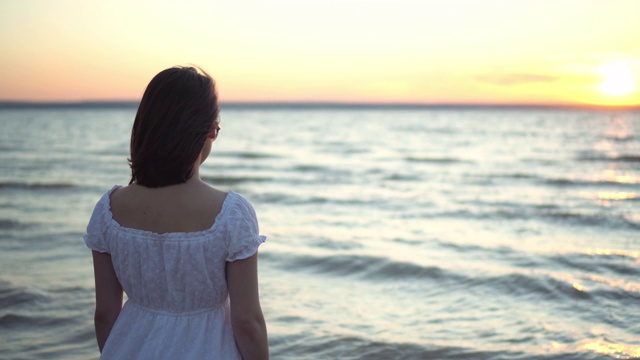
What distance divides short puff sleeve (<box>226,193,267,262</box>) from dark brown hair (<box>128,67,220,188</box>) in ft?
0.67

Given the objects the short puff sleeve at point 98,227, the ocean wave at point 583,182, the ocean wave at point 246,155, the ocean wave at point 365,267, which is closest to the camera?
the short puff sleeve at point 98,227

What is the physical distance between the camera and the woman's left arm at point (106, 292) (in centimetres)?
231

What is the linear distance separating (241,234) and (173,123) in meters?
0.41

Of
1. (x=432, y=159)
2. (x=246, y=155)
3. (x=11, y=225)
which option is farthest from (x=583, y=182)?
(x=11, y=225)

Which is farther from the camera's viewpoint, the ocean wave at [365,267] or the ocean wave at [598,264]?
the ocean wave at [598,264]

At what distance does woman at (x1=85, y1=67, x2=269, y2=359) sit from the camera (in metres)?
2.07

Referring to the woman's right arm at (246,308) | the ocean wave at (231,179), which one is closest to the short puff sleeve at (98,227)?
the woman's right arm at (246,308)

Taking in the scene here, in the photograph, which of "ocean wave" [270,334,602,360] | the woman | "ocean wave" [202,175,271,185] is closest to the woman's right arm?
the woman

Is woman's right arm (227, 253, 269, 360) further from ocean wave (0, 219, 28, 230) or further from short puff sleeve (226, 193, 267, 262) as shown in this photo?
ocean wave (0, 219, 28, 230)

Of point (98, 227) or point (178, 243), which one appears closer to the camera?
point (178, 243)

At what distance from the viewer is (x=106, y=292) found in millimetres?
2363

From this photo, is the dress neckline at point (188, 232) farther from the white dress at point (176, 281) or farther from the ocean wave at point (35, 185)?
the ocean wave at point (35, 185)

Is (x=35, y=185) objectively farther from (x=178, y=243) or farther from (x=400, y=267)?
(x=178, y=243)

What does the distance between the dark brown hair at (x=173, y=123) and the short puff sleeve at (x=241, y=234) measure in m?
0.20
